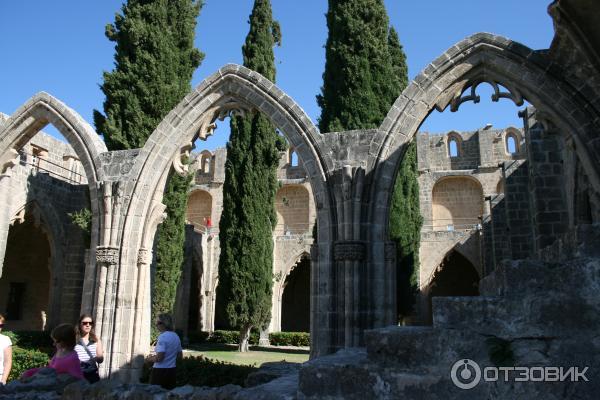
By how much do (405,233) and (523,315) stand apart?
33.9 ft

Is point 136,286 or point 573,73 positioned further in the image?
point 136,286

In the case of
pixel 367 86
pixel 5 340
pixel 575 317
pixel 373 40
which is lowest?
pixel 5 340

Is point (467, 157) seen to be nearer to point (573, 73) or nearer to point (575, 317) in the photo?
point (573, 73)

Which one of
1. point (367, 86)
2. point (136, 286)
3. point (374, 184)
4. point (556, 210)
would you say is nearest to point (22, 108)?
point (136, 286)

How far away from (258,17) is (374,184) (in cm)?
1215

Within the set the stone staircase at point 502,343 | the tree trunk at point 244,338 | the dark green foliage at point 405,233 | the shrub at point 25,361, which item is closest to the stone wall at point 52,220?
the shrub at point 25,361

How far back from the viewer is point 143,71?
33.0ft

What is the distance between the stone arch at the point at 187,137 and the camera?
6.73 meters

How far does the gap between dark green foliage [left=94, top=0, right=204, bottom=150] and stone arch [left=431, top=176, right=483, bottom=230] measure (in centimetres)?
1653

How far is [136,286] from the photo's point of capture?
7184mm

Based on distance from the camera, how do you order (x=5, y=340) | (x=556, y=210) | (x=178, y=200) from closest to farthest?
(x=5, y=340), (x=556, y=210), (x=178, y=200)

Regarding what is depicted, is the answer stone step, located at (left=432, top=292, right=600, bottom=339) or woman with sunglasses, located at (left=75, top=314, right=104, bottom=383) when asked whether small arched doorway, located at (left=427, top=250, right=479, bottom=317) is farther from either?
stone step, located at (left=432, top=292, right=600, bottom=339)

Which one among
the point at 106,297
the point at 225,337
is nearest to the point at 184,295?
the point at 225,337

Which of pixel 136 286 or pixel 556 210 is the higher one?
pixel 556 210
